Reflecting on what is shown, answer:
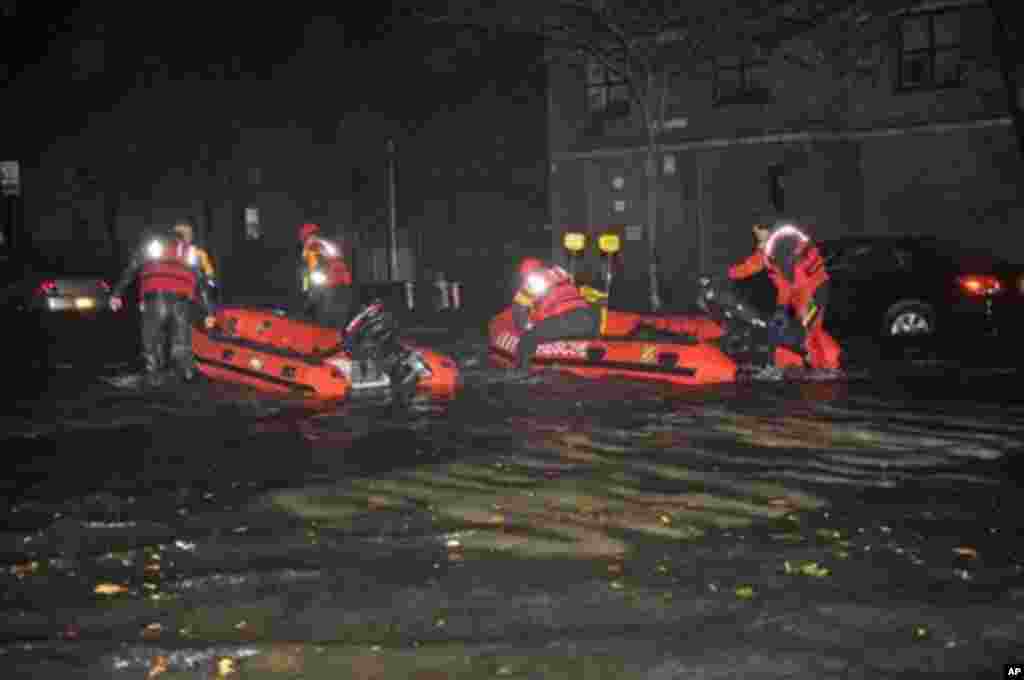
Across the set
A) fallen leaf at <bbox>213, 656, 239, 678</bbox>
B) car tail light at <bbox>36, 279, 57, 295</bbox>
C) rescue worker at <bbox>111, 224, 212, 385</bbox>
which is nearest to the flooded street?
fallen leaf at <bbox>213, 656, 239, 678</bbox>

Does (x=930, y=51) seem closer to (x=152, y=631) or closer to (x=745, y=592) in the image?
(x=745, y=592)

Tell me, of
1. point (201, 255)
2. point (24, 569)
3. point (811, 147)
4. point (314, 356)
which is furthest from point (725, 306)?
point (811, 147)

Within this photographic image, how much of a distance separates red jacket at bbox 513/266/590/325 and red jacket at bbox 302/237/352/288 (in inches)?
87.0

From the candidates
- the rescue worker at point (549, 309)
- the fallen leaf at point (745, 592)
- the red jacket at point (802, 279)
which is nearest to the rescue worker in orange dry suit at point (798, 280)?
the red jacket at point (802, 279)

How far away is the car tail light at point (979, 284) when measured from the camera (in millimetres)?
17547

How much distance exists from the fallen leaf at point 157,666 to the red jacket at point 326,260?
1043cm

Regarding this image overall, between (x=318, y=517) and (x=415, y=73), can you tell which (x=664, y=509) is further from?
(x=415, y=73)

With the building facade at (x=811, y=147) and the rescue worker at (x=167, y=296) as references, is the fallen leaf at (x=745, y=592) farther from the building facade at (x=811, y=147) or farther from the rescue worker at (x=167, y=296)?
the building facade at (x=811, y=147)

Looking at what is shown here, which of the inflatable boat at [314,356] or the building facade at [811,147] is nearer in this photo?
the inflatable boat at [314,356]

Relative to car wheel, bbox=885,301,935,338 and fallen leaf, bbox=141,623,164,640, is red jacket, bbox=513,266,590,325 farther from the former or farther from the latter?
fallen leaf, bbox=141,623,164,640

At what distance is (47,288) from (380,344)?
15003 mm

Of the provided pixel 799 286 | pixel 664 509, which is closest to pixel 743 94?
pixel 799 286

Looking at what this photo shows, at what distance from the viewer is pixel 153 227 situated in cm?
3916

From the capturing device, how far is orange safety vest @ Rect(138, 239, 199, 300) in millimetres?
14398
